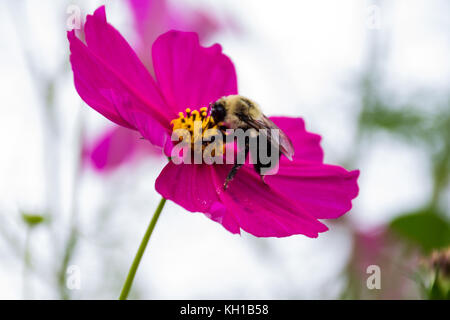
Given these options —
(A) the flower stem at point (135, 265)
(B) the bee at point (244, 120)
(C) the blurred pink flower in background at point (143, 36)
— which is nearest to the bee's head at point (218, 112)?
(B) the bee at point (244, 120)

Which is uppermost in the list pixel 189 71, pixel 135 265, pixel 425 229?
pixel 189 71

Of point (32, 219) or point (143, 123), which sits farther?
point (32, 219)

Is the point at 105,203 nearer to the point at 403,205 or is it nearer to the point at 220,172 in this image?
the point at 220,172

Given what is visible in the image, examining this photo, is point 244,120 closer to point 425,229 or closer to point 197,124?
point 197,124

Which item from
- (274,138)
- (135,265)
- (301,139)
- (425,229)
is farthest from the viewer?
(425,229)

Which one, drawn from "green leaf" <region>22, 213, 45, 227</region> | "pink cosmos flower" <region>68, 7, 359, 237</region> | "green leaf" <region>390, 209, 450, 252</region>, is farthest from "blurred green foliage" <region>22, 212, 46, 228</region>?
"green leaf" <region>390, 209, 450, 252</region>

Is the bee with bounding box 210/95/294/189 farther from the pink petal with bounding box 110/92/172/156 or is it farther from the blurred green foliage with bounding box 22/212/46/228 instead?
the blurred green foliage with bounding box 22/212/46/228

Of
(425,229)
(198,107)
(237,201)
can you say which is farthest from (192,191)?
(425,229)

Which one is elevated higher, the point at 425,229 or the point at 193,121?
the point at 193,121
